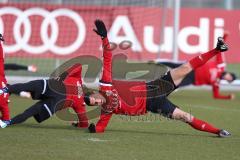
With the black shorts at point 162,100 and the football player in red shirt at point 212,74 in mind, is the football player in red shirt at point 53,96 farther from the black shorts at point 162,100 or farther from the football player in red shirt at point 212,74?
the football player in red shirt at point 212,74

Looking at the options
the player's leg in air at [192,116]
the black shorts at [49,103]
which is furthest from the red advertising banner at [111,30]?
the player's leg in air at [192,116]

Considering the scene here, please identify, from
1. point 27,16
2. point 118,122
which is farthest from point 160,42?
point 118,122

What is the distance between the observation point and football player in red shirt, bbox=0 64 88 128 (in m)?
9.50

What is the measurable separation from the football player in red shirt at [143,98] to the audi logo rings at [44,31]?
792 centimetres

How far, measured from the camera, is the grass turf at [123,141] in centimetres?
765

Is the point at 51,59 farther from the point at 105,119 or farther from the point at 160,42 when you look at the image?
the point at 105,119

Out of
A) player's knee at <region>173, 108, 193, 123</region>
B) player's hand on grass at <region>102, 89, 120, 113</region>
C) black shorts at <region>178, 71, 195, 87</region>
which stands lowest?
black shorts at <region>178, 71, 195, 87</region>

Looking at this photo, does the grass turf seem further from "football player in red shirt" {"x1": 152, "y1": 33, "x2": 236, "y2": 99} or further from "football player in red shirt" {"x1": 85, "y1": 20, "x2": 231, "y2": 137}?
"football player in red shirt" {"x1": 152, "y1": 33, "x2": 236, "y2": 99}

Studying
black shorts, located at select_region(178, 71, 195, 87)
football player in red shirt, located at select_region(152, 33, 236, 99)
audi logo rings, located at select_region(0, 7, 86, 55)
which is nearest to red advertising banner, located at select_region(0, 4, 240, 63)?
audi logo rings, located at select_region(0, 7, 86, 55)

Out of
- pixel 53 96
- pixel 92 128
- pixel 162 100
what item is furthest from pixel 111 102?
pixel 53 96

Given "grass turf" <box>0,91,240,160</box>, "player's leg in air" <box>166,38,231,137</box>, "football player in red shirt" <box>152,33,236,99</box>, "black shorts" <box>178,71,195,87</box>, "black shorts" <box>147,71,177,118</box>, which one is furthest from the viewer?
"black shorts" <box>178,71,195,87</box>

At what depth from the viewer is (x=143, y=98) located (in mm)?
9359

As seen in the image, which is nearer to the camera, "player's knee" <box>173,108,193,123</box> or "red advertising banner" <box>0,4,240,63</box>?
"player's knee" <box>173,108,193,123</box>

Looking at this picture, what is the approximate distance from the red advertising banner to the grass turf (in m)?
5.97
